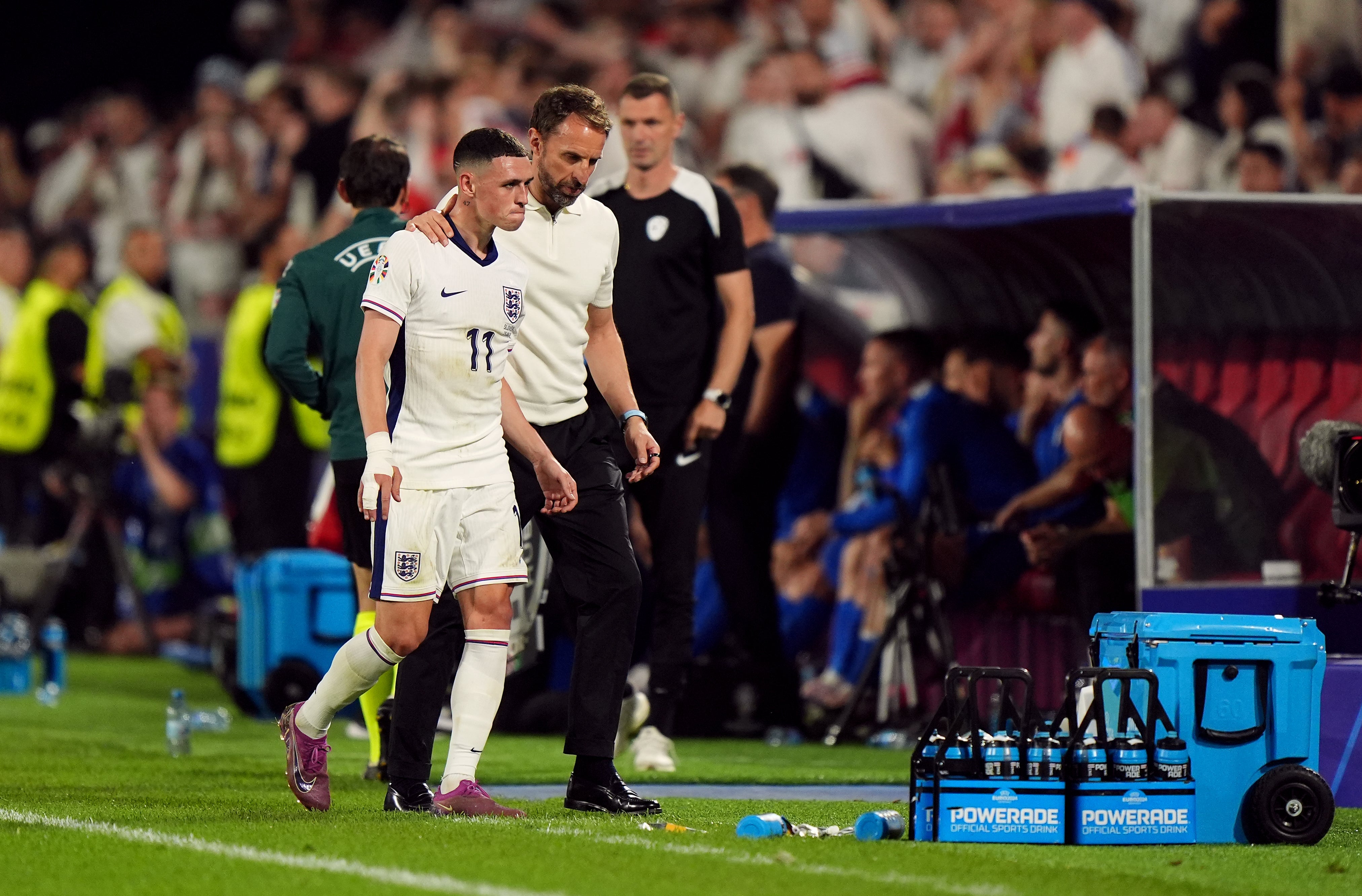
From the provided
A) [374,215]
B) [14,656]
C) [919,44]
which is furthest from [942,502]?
[919,44]

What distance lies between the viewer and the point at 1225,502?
8.83m

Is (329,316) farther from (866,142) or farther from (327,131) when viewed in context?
(327,131)

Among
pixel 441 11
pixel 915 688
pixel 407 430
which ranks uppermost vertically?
pixel 441 11

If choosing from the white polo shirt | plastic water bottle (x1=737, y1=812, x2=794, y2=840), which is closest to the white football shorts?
the white polo shirt

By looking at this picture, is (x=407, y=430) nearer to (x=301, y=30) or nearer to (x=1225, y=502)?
(x=1225, y=502)

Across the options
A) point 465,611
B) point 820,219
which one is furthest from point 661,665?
point 820,219

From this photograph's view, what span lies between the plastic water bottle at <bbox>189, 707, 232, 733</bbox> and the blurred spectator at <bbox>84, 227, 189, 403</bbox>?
586cm

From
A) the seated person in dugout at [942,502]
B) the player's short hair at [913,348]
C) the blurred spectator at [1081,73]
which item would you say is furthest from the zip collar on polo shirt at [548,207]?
the blurred spectator at [1081,73]

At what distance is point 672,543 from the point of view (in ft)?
25.6

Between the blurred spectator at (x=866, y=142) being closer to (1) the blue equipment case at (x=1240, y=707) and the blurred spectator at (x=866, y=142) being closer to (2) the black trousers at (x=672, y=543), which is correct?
(2) the black trousers at (x=672, y=543)

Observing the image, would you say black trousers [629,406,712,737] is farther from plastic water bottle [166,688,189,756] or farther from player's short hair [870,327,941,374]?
player's short hair [870,327,941,374]

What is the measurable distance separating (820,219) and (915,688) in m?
2.31

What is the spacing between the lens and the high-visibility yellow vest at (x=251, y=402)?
14141 mm

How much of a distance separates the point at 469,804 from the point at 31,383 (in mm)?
10059
